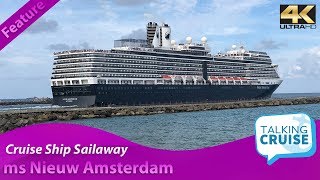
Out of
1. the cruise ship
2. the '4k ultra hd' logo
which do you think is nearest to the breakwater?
the cruise ship

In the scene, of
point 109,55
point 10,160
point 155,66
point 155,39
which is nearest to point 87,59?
point 109,55

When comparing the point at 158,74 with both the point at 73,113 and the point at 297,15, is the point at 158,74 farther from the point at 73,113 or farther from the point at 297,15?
the point at 297,15

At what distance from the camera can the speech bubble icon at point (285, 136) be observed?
31.0 ft

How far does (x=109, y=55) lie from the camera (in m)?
89.8

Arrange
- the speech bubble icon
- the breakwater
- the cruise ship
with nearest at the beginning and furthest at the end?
1. the speech bubble icon
2. the breakwater
3. the cruise ship

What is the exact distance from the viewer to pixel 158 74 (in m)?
96.8

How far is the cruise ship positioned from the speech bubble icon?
7485 cm

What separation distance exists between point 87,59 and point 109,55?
171 inches

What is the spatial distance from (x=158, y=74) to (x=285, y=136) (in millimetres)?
87380

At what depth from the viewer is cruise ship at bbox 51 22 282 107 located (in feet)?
283

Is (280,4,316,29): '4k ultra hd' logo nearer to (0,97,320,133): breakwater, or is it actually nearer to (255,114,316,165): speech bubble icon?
(255,114,316,165): speech bubble icon

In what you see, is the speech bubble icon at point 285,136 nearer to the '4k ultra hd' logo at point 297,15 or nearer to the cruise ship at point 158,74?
the '4k ultra hd' logo at point 297,15

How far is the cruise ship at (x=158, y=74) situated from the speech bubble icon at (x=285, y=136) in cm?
7485

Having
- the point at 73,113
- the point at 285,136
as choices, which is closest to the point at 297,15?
the point at 285,136
